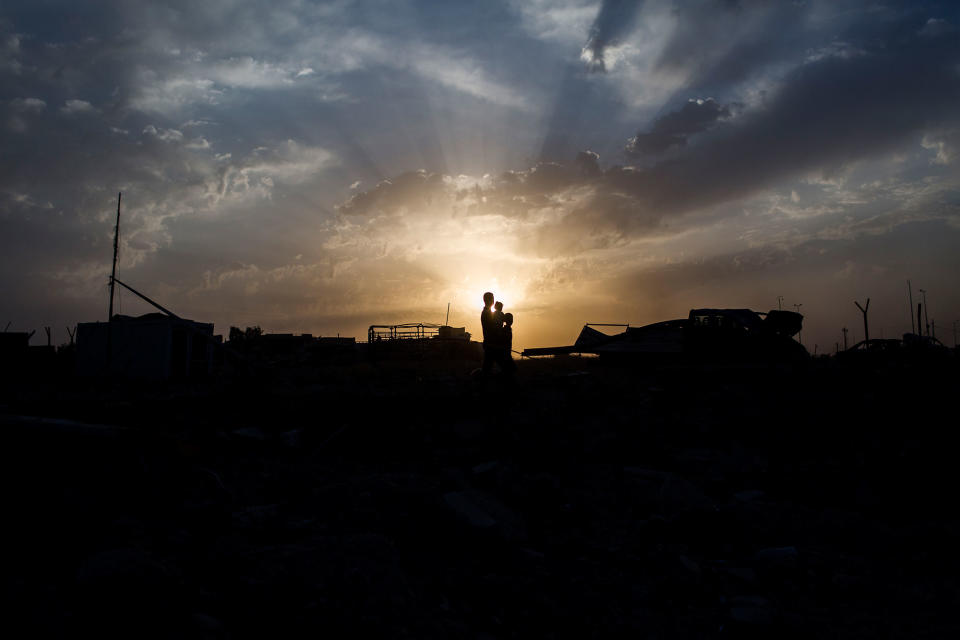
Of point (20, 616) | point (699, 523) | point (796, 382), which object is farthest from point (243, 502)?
point (796, 382)

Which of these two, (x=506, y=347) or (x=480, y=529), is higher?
(x=506, y=347)

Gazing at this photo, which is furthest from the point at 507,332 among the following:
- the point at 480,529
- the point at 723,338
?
the point at 723,338

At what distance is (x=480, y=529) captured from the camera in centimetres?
475

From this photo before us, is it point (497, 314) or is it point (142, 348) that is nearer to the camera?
point (497, 314)

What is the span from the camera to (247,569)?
12.3 feet

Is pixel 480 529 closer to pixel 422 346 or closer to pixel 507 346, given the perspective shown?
pixel 507 346

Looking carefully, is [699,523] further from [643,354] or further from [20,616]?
[643,354]

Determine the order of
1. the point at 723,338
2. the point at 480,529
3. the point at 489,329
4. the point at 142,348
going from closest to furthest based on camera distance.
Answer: the point at 480,529 < the point at 489,329 < the point at 723,338 < the point at 142,348

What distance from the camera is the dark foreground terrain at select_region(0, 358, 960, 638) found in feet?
11.1

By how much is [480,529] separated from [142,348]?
20091 millimetres

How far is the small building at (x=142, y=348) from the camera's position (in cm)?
2084

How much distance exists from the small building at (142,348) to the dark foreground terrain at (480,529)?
1332 centimetres

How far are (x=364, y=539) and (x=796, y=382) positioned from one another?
10899mm

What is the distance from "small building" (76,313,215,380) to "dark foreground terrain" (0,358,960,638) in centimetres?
1332
